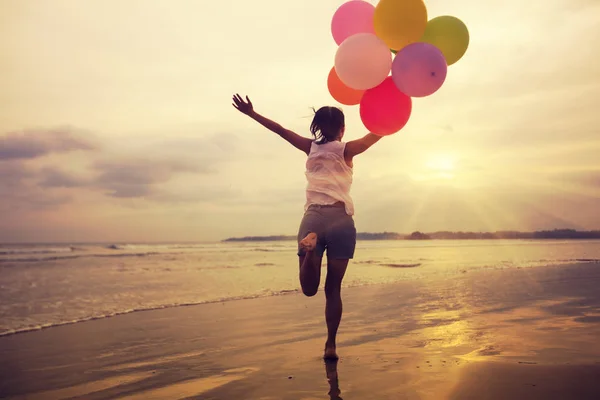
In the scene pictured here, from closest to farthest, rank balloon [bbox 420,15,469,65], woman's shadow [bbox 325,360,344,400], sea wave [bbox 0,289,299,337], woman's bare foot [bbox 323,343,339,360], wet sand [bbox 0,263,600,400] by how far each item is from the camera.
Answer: woman's shadow [bbox 325,360,344,400] → wet sand [bbox 0,263,600,400] → woman's bare foot [bbox 323,343,339,360] → balloon [bbox 420,15,469,65] → sea wave [bbox 0,289,299,337]

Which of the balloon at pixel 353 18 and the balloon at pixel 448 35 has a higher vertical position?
the balloon at pixel 353 18

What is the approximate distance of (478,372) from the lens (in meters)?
3.54

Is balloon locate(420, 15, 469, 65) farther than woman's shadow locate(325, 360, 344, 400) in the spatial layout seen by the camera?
Yes

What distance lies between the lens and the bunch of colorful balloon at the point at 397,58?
4121 millimetres

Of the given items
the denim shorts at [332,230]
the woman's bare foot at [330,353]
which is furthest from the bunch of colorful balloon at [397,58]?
the woman's bare foot at [330,353]

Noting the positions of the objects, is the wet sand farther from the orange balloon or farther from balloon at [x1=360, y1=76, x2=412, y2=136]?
the orange balloon

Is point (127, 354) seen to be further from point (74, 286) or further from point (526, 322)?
point (74, 286)

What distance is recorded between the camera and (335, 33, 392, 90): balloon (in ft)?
13.9

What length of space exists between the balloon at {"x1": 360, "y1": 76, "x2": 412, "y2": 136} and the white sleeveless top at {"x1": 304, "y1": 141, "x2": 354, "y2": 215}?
1.11 ft

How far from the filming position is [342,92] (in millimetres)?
4816

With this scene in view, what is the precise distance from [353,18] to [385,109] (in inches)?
47.1

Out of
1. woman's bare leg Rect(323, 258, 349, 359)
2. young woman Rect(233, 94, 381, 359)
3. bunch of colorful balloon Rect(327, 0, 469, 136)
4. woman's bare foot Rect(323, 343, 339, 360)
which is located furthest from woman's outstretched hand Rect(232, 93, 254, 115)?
woman's bare foot Rect(323, 343, 339, 360)

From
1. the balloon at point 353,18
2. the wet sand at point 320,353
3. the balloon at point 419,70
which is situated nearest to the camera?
the wet sand at point 320,353

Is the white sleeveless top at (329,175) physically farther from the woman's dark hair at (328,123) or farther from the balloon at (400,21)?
the balloon at (400,21)
